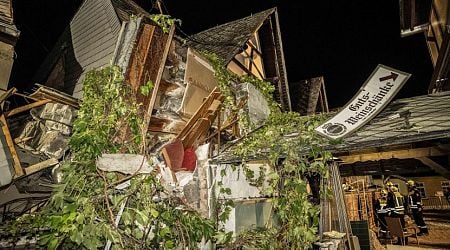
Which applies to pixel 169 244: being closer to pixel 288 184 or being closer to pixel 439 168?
pixel 288 184

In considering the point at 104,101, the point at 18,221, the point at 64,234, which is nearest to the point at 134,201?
the point at 64,234

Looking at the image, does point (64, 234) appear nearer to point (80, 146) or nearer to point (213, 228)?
point (80, 146)

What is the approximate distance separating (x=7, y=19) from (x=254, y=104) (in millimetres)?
7356

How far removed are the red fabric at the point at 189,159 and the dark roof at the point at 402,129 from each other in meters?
0.48

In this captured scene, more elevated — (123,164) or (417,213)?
(123,164)

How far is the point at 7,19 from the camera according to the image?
299 inches

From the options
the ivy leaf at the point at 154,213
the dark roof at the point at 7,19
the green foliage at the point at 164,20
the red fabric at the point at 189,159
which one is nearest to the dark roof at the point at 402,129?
the red fabric at the point at 189,159

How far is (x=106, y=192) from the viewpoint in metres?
4.11

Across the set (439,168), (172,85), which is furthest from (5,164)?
(439,168)

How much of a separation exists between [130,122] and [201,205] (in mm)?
2059

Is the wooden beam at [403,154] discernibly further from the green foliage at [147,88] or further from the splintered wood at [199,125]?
the green foliage at [147,88]

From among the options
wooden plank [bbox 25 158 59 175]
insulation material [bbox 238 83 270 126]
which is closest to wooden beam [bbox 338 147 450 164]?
insulation material [bbox 238 83 270 126]

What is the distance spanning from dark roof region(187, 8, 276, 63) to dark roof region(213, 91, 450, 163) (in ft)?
14.4

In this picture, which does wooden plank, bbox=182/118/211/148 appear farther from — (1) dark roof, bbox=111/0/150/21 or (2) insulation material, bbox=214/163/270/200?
(1) dark roof, bbox=111/0/150/21
